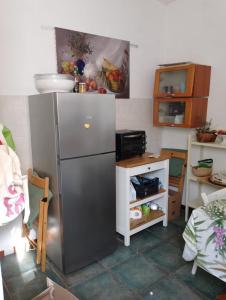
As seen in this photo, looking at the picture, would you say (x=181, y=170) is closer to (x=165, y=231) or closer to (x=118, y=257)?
(x=165, y=231)

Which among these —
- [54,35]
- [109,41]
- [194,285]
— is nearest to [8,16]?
[54,35]

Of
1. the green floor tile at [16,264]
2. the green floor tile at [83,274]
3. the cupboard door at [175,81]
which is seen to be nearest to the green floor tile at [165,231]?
the green floor tile at [83,274]

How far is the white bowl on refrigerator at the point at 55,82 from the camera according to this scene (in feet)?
6.51

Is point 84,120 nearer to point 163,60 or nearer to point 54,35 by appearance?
point 54,35

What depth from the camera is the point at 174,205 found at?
3.05m

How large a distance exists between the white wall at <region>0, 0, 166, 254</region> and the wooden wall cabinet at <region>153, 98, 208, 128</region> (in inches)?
18.6

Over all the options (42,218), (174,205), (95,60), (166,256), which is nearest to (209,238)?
(166,256)

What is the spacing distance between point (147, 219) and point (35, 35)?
2189mm

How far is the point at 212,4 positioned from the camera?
273 cm

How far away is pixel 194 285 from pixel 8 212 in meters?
1.56

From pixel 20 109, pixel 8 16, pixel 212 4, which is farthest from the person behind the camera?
pixel 212 4

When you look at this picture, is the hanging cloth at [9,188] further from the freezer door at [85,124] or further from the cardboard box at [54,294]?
the cardboard box at [54,294]

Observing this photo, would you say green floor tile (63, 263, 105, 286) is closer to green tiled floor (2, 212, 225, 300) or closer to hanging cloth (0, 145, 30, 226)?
green tiled floor (2, 212, 225, 300)

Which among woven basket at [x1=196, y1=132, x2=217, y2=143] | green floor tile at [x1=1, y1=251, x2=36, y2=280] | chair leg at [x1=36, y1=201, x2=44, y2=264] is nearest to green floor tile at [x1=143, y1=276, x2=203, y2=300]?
chair leg at [x1=36, y1=201, x2=44, y2=264]
